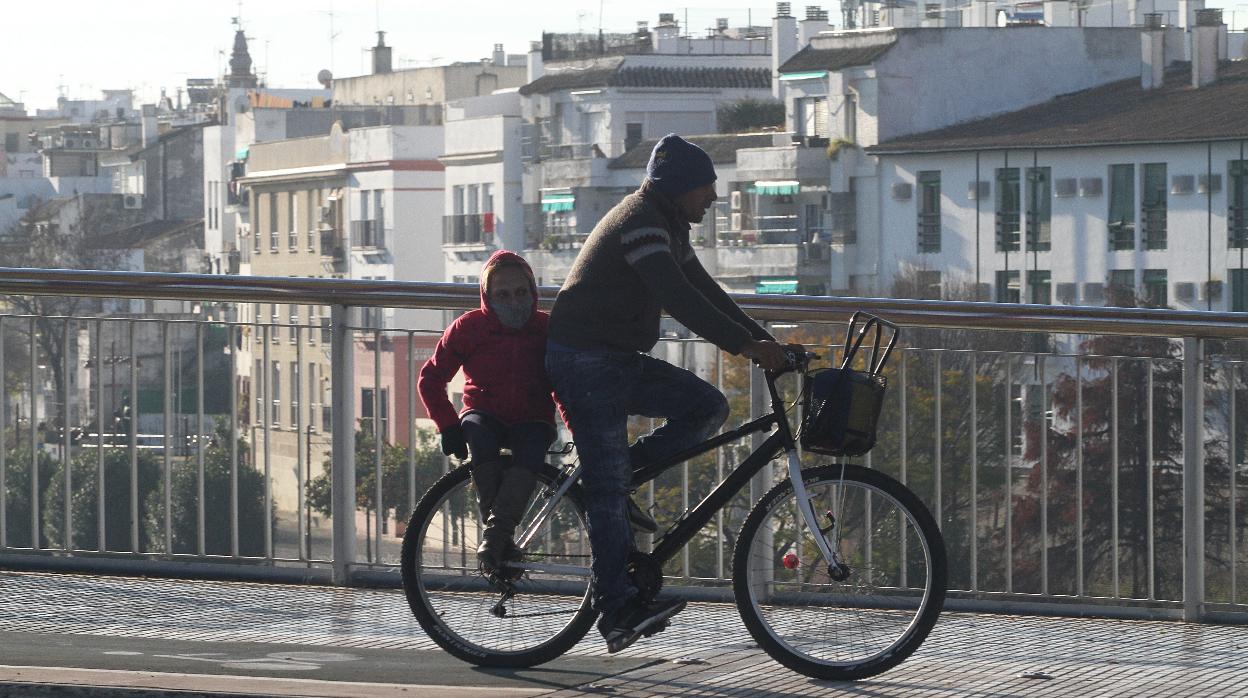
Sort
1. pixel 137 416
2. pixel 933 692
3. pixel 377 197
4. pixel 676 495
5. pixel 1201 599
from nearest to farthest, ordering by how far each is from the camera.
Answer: pixel 933 692 → pixel 676 495 → pixel 1201 599 → pixel 137 416 → pixel 377 197

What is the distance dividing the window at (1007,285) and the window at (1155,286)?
5.49 m

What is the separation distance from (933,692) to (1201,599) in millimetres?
1964

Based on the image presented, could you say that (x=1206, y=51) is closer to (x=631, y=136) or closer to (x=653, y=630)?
(x=631, y=136)

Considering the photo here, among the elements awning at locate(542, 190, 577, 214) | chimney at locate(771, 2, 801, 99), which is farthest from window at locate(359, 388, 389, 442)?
chimney at locate(771, 2, 801, 99)

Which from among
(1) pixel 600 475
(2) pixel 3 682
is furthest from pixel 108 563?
(1) pixel 600 475

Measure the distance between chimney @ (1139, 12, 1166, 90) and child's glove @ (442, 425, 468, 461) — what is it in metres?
73.2

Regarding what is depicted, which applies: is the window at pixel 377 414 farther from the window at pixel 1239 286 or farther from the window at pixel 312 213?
the window at pixel 312 213

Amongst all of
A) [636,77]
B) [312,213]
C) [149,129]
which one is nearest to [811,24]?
[636,77]

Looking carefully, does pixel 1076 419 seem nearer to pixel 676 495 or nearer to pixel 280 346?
pixel 676 495

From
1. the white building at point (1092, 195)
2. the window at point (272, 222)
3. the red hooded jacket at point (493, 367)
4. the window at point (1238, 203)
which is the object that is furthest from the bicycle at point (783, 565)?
the window at point (272, 222)

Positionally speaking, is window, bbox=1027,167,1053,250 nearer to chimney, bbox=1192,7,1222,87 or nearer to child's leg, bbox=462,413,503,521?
chimney, bbox=1192,7,1222,87

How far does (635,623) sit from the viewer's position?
6680mm

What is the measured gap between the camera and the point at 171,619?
7930mm

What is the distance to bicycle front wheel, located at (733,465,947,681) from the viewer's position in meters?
6.64
